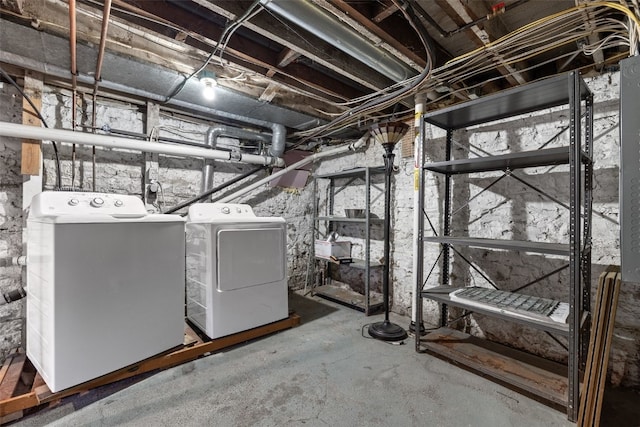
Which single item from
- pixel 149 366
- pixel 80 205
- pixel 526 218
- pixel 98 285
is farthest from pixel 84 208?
pixel 526 218

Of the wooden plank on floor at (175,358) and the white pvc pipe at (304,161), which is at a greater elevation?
the white pvc pipe at (304,161)

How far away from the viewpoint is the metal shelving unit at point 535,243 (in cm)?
161

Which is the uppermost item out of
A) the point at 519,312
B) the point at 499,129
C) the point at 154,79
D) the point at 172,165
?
the point at 154,79

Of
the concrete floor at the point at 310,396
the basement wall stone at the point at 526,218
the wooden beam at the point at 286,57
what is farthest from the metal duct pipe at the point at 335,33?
the concrete floor at the point at 310,396

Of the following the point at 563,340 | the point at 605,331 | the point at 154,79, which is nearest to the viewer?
the point at 605,331

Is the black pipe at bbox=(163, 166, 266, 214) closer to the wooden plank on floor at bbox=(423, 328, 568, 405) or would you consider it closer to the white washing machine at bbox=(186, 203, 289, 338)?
the white washing machine at bbox=(186, 203, 289, 338)

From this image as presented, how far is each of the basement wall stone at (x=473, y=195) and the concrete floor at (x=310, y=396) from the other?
0.64 m

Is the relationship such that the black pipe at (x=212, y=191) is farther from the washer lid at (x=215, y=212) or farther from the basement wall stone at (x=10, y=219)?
the basement wall stone at (x=10, y=219)

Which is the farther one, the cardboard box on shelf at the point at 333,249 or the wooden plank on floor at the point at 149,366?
the cardboard box on shelf at the point at 333,249

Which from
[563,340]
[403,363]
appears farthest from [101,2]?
[563,340]

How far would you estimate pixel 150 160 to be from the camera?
291 centimetres

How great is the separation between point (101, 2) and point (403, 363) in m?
3.12

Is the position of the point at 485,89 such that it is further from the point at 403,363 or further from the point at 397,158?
the point at 403,363

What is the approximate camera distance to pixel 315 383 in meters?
1.97
